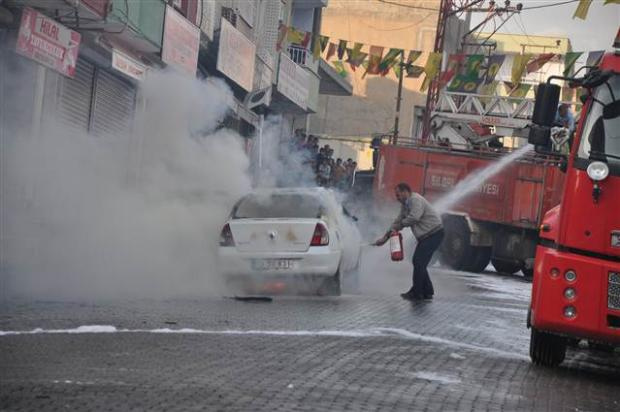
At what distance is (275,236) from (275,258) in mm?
272

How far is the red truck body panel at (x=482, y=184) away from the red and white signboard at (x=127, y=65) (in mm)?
7128

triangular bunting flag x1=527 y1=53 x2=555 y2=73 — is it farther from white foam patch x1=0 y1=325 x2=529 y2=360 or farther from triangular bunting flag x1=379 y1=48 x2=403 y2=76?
white foam patch x1=0 y1=325 x2=529 y2=360

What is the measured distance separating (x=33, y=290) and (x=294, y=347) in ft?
15.1

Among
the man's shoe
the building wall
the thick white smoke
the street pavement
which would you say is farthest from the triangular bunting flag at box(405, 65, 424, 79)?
the building wall

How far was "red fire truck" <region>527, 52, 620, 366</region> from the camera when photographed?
28.2ft

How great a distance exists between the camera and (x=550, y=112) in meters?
8.81

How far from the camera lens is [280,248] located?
13.6m

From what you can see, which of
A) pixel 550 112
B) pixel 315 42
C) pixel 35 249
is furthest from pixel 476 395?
pixel 315 42

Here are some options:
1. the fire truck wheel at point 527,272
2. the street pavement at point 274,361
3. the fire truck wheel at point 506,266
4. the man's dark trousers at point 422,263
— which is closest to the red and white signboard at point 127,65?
the man's dark trousers at point 422,263

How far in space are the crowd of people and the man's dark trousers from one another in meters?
10.9

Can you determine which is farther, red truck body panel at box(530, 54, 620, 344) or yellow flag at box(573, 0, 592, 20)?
yellow flag at box(573, 0, 592, 20)

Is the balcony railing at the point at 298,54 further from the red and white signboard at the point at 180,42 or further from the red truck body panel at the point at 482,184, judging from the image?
the red and white signboard at the point at 180,42

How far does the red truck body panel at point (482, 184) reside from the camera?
2283 centimetres

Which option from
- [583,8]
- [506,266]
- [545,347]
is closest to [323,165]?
[506,266]
